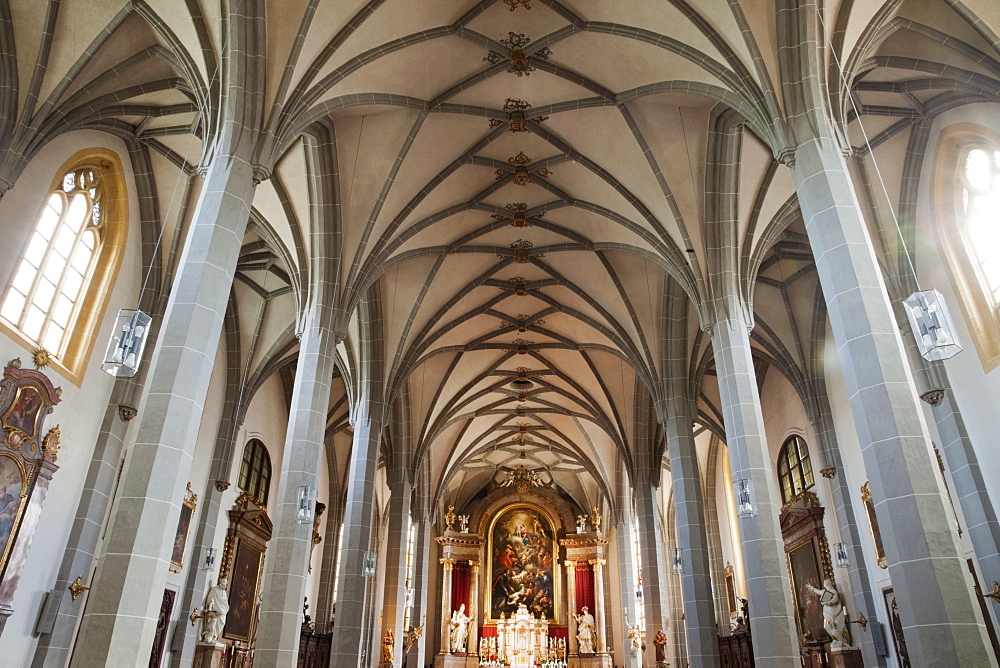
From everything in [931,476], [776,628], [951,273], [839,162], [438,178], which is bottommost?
[776,628]

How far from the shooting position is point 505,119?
1499 cm

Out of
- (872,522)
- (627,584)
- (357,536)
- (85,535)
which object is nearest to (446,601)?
(627,584)

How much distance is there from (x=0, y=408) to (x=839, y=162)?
12166 mm

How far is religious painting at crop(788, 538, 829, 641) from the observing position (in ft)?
56.2

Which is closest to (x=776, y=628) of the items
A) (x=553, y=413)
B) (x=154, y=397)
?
(x=154, y=397)

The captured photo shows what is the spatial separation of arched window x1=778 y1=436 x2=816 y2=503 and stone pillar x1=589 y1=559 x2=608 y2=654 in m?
13.6

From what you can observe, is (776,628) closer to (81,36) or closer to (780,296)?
(780,296)

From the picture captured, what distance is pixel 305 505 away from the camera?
1189 centimetres

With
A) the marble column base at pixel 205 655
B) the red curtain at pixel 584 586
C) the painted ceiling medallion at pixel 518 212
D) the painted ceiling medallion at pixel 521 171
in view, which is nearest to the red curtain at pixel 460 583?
the red curtain at pixel 584 586

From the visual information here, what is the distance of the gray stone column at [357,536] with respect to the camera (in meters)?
14.2

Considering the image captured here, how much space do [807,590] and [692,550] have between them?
14.1 feet

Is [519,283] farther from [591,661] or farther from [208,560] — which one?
[591,661]

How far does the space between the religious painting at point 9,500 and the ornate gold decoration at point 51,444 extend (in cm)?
57

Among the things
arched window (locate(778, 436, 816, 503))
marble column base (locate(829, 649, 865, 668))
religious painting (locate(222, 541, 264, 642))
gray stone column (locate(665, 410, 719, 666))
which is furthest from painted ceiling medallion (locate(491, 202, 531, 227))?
marble column base (locate(829, 649, 865, 668))
